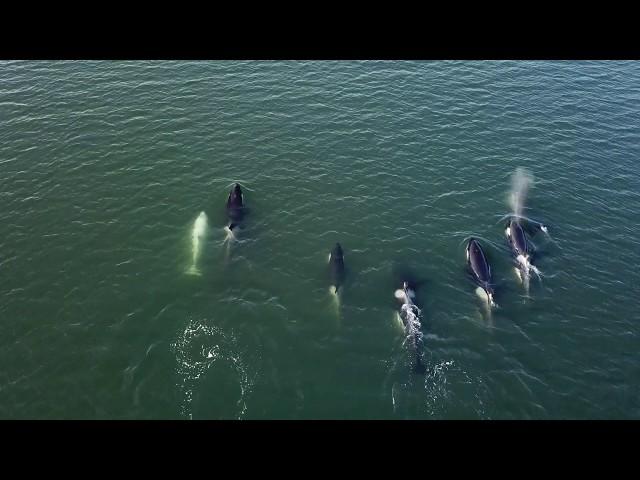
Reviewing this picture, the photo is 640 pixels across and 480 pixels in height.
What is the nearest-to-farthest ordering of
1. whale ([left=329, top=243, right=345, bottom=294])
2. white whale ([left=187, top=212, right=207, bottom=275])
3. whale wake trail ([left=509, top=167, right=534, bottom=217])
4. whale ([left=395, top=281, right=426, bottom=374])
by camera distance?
whale ([left=395, top=281, right=426, bottom=374]), whale ([left=329, top=243, right=345, bottom=294]), white whale ([left=187, top=212, right=207, bottom=275]), whale wake trail ([left=509, top=167, right=534, bottom=217])

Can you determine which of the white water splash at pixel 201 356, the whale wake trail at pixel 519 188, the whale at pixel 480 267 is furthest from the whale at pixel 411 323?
the whale wake trail at pixel 519 188

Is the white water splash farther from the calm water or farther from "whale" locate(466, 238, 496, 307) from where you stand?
"whale" locate(466, 238, 496, 307)

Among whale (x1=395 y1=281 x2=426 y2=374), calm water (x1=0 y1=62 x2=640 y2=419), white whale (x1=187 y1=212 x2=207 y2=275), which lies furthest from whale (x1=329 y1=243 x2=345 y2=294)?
white whale (x1=187 y1=212 x2=207 y2=275)

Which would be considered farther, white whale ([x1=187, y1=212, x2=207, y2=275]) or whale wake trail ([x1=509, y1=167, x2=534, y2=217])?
whale wake trail ([x1=509, y1=167, x2=534, y2=217])

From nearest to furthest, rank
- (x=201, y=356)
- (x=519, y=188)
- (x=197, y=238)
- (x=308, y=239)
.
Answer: (x=201, y=356) < (x=197, y=238) < (x=308, y=239) < (x=519, y=188)

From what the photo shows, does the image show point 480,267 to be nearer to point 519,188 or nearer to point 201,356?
point 519,188

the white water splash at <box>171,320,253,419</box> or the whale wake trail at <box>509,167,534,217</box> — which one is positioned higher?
the whale wake trail at <box>509,167,534,217</box>

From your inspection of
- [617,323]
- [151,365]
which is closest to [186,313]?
[151,365]

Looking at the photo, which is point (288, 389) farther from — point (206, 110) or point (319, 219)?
point (206, 110)

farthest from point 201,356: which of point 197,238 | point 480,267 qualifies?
point 480,267
